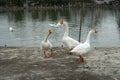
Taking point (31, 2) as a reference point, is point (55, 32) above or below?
above

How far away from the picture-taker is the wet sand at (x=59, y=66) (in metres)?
8.52

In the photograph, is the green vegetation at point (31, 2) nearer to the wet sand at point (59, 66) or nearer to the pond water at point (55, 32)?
the pond water at point (55, 32)

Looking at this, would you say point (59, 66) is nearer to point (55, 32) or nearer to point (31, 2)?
point (55, 32)

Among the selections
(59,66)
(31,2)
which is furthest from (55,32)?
(31,2)

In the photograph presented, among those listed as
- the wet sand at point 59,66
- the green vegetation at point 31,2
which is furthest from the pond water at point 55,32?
the green vegetation at point 31,2

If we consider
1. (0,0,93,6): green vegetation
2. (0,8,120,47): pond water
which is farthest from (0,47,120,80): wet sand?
(0,0,93,6): green vegetation

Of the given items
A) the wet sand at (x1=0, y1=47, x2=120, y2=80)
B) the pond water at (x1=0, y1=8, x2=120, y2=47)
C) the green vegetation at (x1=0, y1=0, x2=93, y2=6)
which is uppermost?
the wet sand at (x1=0, y1=47, x2=120, y2=80)

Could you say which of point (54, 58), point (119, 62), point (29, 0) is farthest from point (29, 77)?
point (29, 0)

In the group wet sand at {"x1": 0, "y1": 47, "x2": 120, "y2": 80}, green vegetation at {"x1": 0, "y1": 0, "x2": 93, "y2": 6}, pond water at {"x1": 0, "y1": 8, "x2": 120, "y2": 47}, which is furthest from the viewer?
green vegetation at {"x1": 0, "y1": 0, "x2": 93, "y2": 6}

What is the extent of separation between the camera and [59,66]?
9.67m

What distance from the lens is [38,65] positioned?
9.87 meters

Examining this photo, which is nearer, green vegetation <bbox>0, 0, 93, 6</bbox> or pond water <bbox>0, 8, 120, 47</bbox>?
pond water <bbox>0, 8, 120, 47</bbox>

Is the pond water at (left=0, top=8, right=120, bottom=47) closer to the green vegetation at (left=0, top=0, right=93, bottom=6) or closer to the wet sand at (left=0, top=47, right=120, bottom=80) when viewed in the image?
the wet sand at (left=0, top=47, right=120, bottom=80)

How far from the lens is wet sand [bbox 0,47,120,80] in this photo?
8.52 meters
